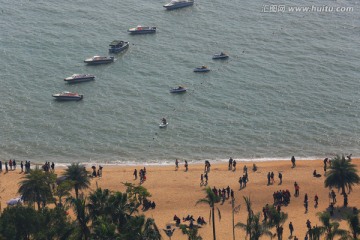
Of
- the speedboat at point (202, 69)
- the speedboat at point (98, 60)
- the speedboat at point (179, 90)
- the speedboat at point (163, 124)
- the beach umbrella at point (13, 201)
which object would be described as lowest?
the beach umbrella at point (13, 201)

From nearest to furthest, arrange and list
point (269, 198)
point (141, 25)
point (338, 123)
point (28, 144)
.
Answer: point (269, 198) < point (28, 144) < point (338, 123) < point (141, 25)

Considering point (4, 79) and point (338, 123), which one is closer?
point (338, 123)

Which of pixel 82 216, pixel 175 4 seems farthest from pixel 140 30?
pixel 82 216

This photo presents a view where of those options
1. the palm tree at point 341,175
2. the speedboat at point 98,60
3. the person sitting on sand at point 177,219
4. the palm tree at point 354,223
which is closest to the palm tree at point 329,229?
the palm tree at point 354,223

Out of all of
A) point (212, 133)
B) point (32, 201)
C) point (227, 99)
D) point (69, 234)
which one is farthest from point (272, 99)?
point (69, 234)

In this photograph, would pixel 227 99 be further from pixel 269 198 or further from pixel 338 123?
pixel 269 198

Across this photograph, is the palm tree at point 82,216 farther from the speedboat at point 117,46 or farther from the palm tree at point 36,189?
the speedboat at point 117,46
